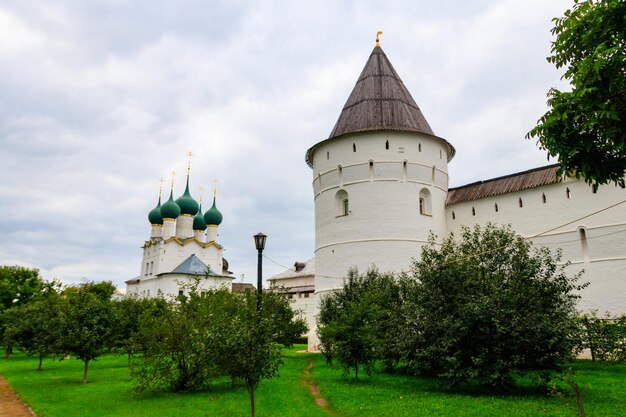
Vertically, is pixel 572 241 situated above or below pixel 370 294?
above

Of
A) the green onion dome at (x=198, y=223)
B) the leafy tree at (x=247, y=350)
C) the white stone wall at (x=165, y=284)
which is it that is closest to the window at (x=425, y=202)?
the leafy tree at (x=247, y=350)

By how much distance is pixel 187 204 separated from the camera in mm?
47688

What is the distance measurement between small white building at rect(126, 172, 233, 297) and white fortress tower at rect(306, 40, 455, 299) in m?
24.5

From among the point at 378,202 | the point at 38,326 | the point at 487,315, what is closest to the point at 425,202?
the point at 378,202

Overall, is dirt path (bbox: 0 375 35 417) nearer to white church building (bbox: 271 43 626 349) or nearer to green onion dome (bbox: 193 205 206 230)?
white church building (bbox: 271 43 626 349)

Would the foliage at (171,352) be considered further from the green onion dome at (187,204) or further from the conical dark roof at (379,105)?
the green onion dome at (187,204)

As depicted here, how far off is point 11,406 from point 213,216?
39.5 m

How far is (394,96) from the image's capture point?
76.0 feet

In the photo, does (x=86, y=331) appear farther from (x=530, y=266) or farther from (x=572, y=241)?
(x=572, y=241)

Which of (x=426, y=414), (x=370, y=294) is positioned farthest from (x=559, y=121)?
(x=370, y=294)

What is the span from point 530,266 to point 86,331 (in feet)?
39.7

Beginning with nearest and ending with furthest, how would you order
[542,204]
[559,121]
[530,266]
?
[559,121] → [530,266] → [542,204]

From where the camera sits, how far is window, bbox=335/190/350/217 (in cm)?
2227

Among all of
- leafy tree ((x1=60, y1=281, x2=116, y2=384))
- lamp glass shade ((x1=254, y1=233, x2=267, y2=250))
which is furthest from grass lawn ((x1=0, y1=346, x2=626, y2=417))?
lamp glass shade ((x1=254, y1=233, x2=267, y2=250))
